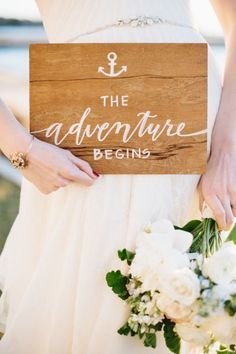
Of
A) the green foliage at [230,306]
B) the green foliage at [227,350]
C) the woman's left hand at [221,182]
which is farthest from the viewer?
the woman's left hand at [221,182]

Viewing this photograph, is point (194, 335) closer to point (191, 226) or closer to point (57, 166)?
point (191, 226)

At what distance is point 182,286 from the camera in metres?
1.34

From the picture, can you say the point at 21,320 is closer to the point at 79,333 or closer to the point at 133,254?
the point at 79,333

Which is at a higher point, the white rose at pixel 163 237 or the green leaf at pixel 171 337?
the white rose at pixel 163 237

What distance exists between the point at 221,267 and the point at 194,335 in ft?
0.50

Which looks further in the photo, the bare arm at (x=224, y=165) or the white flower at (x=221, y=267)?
the bare arm at (x=224, y=165)

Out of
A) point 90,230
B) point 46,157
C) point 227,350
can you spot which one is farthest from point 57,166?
point 227,350

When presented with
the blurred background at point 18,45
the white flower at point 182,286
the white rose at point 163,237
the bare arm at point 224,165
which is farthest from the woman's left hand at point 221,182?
the blurred background at point 18,45

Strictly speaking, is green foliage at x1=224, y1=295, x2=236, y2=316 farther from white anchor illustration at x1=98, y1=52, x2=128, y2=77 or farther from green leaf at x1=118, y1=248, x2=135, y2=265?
white anchor illustration at x1=98, y1=52, x2=128, y2=77

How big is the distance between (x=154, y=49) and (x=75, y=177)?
0.34 m

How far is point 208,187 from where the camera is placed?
1.57 metres

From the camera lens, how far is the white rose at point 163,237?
1.42 metres

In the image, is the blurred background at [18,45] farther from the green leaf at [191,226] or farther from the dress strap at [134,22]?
the green leaf at [191,226]

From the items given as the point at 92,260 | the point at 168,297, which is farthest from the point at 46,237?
the point at 168,297
